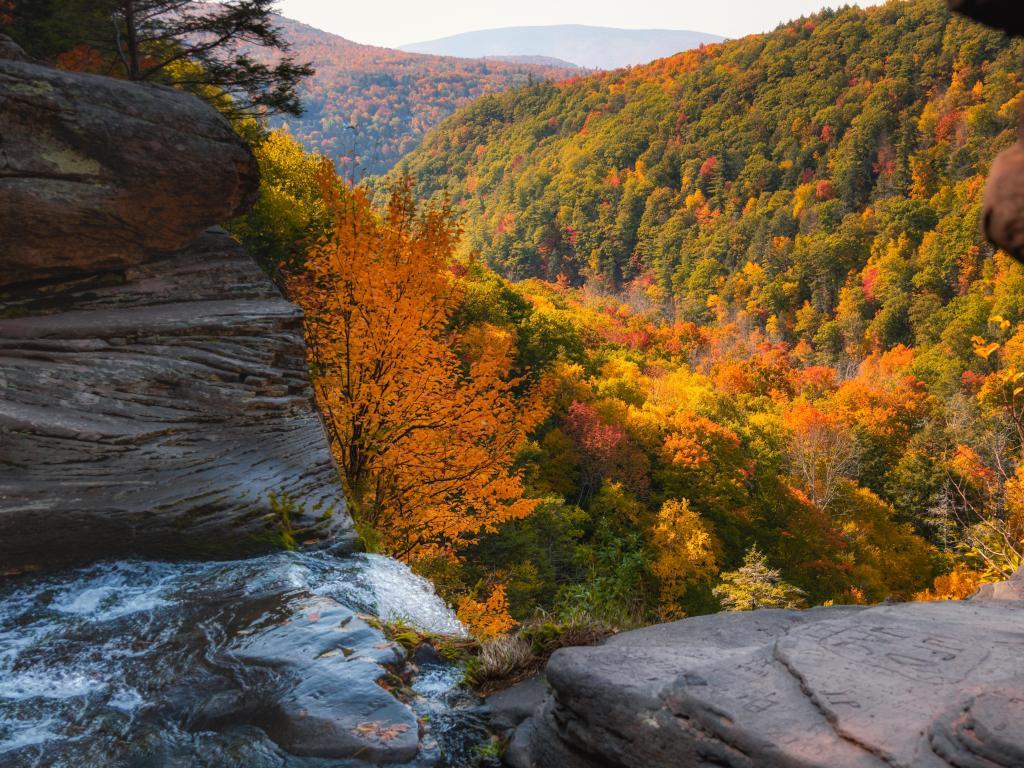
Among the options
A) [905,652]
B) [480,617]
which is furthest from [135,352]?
[905,652]

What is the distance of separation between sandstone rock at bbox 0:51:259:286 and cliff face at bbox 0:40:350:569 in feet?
0.07

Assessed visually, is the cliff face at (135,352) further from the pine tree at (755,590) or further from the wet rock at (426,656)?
the pine tree at (755,590)

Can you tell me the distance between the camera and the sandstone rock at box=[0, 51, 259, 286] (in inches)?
356

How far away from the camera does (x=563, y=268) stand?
136875 millimetres

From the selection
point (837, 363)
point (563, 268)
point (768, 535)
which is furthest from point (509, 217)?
point (768, 535)

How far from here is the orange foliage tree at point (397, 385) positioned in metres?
12.2

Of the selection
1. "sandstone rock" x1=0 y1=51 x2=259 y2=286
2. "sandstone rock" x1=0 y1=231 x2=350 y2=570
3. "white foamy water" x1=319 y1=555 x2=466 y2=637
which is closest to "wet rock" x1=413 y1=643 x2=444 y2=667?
"white foamy water" x1=319 y1=555 x2=466 y2=637

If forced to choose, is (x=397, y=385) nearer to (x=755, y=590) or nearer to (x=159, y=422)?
(x=159, y=422)

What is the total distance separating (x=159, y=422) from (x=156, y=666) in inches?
167

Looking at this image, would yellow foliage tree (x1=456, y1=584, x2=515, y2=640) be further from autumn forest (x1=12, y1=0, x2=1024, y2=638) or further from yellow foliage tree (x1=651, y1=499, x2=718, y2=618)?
yellow foliage tree (x1=651, y1=499, x2=718, y2=618)

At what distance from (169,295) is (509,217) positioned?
441ft

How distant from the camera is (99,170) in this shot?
962 centimetres

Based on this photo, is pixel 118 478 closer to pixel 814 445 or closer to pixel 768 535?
pixel 768 535

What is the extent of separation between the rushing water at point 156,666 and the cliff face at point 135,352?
74 cm
